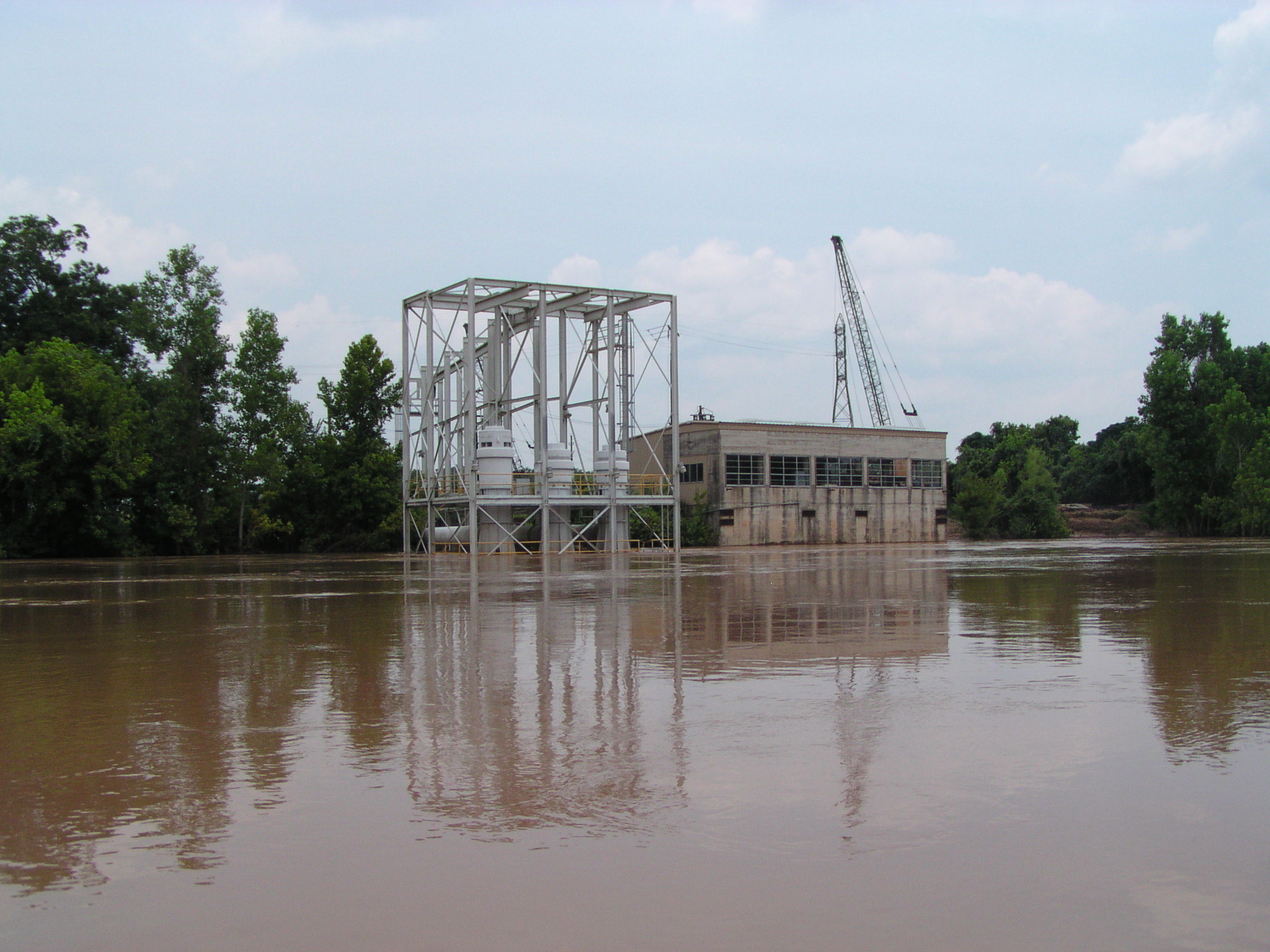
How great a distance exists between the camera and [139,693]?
8812 mm

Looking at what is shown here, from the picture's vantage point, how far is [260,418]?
58844 millimetres

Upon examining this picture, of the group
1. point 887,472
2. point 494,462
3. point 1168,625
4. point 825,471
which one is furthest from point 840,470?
point 1168,625

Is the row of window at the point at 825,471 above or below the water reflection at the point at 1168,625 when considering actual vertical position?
above

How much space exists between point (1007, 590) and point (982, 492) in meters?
75.1

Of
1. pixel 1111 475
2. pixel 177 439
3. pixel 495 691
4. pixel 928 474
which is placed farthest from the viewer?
pixel 1111 475

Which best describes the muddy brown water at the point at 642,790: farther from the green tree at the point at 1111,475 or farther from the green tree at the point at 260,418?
the green tree at the point at 1111,475

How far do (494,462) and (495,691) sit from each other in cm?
4075

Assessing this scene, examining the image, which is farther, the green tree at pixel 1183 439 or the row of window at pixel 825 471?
the green tree at pixel 1183 439

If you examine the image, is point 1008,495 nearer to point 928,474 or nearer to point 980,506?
→ point 980,506

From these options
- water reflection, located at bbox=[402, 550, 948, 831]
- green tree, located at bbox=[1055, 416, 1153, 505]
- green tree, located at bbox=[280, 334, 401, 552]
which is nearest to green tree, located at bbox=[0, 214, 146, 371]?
green tree, located at bbox=[280, 334, 401, 552]

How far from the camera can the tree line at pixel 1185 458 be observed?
282 ft

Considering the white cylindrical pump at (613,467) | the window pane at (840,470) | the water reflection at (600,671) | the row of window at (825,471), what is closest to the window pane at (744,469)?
the row of window at (825,471)

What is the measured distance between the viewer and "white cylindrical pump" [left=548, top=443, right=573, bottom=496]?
50344 mm

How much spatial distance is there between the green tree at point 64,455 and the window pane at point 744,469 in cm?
3084
